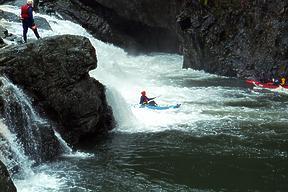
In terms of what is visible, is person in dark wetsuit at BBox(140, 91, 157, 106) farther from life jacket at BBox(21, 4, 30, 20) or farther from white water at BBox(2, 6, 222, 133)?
life jacket at BBox(21, 4, 30, 20)

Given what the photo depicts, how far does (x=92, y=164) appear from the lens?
15.8 metres

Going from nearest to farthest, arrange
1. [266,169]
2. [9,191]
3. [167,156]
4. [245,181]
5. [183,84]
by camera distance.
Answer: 1. [9,191]
2. [245,181]
3. [266,169]
4. [167,156]
5. [183,84]

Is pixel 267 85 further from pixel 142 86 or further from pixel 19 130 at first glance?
pixel 19 130

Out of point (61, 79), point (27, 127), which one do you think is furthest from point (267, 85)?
point (27, 127)

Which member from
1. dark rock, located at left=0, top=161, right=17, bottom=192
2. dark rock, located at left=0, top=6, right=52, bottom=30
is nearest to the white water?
dark rock, located at left=0, top=6, right=52, bottom=30

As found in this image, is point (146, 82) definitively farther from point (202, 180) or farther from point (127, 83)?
point (202, 180)

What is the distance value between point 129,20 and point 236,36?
16397mm

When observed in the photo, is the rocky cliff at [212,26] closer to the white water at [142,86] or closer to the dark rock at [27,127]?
the white water at [142,86]

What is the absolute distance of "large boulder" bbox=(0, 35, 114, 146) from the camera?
16.8m

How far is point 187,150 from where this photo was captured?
56.1ft

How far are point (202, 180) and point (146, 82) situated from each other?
63.2 ft

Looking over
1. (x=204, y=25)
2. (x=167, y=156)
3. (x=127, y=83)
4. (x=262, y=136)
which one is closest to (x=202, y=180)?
(x=167, y=156)

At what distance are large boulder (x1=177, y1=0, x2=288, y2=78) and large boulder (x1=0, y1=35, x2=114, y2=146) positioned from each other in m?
15.8

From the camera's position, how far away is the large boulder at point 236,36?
29.9 m
